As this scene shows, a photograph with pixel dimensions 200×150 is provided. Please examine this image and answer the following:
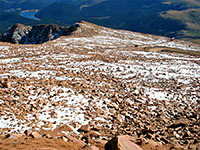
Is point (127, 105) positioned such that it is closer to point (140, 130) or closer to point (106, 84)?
point (140, 130)

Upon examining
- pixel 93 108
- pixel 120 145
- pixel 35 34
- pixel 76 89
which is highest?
pixel 35 34

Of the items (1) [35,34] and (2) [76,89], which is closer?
(2) [76,89]

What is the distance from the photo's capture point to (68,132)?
7957 mm

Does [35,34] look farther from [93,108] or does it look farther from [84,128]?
[84,128]

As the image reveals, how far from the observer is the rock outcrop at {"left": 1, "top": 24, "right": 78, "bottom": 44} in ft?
210

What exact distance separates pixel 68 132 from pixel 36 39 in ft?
227

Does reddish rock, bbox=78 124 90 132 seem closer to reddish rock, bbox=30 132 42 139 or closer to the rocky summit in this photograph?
the rocky summit

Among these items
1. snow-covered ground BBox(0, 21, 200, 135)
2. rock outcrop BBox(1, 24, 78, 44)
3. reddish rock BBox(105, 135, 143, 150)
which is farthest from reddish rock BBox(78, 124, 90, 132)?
rock outcrop BBox(1, 24, 78, 44)

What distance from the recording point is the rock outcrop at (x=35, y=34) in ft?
210

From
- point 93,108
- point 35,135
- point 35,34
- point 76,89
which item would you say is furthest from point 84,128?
point 35,34


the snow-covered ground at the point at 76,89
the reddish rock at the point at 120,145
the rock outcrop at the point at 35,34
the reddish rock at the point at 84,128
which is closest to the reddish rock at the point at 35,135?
the snow-covered ground at the point at 76,89

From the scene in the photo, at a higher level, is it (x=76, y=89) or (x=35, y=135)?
(x=76, y=89)

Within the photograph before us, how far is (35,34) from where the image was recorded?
73500mm

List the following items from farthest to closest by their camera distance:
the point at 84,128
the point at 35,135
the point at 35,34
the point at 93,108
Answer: the point at 35,34 → the point at 93,108 → the point at 84,128 → the point at 35,135
